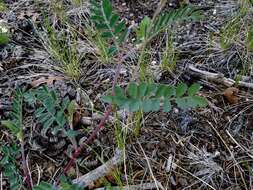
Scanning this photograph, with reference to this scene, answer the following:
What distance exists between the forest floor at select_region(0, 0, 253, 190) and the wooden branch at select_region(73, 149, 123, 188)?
1cm

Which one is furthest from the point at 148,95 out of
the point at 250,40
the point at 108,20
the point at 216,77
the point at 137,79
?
the point at 250,40

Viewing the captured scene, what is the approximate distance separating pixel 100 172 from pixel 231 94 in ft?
2.00

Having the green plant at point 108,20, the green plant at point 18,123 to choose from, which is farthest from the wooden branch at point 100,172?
the green plant at point 108,20

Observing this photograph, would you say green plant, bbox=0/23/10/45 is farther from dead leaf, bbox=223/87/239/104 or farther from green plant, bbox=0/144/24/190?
dead leaf, bbox=223/87/239/104

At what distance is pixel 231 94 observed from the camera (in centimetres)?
164

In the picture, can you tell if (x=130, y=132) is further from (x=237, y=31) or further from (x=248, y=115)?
(x=237, y=31)

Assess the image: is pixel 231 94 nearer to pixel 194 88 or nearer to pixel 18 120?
pixel 194 88

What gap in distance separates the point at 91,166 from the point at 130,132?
0.19 meters

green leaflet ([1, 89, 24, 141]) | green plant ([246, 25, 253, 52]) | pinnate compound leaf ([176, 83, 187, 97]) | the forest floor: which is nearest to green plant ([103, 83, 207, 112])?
pinnate compound leaf ([176, 83, 187, 97])

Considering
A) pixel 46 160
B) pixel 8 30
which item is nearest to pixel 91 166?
pixel 46 160

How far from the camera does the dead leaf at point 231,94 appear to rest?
1634mm

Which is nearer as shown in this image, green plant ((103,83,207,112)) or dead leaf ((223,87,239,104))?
green plant ((103,83,207,112))

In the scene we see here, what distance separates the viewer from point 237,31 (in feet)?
6.27

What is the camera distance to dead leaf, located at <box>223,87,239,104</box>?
1634 mm
